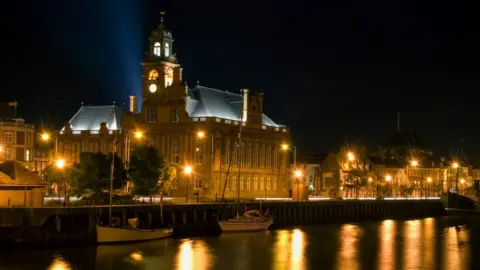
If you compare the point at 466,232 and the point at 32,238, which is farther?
the point at 466,232

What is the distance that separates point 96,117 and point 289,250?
66.0 meters

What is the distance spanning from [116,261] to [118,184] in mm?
27610

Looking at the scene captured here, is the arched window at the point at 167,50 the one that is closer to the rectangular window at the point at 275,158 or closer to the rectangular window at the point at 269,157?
the rectangular window at the point at 269,157

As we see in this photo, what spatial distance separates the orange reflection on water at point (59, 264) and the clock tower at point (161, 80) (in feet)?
195

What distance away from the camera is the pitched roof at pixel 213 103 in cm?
11894

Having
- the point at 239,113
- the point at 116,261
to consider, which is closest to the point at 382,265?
the point at 116,261

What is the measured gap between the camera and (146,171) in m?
91.0

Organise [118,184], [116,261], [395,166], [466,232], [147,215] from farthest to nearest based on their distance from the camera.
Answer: [395,166], [466,232], [118,184], [147,215], [116,261]

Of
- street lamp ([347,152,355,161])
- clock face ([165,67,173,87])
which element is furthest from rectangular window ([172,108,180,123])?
street lamp ([347,152,355,161])

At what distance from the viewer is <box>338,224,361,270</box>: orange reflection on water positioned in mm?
63463

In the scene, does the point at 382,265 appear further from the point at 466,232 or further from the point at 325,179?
the point at 325,179

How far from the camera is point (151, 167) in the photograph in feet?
299

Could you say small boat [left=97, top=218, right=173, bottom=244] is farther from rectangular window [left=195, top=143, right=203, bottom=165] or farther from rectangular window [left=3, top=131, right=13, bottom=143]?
rectangular window [left=3, top=131, right=13, bottom=143]

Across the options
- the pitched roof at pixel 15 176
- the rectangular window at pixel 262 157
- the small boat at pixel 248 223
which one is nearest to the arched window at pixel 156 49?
the rectangular window at pixel 262 157
